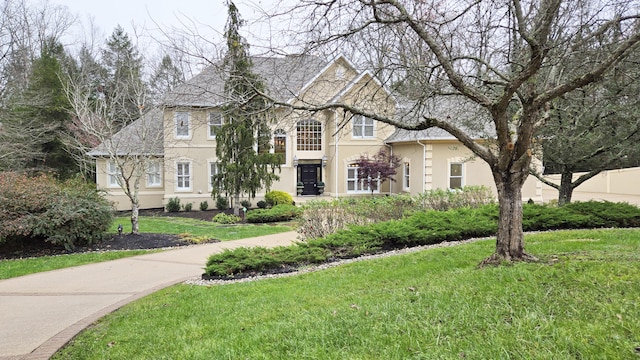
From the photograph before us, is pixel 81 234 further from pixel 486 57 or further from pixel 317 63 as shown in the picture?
pixel 486 57

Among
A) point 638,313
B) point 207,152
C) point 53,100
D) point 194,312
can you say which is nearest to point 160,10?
point 194,312

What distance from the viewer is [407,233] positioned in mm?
9312

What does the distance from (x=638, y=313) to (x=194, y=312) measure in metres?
4.98

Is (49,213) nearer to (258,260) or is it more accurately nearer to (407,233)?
(258,260)

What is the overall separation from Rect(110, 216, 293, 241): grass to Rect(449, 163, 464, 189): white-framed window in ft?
31.3

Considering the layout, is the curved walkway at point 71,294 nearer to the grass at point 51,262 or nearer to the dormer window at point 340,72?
the grass at point 51,262

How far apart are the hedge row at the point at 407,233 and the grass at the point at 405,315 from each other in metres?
1.04

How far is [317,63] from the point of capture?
23.5ft

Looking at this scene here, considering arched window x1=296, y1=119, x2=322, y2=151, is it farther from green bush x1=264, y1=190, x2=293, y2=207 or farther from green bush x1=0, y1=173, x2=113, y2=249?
green bush x1=0, y1=173, x2=113, y2=249

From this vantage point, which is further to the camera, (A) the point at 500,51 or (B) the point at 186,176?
(B) the point at 186,176

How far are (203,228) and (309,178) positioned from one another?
9301 mm

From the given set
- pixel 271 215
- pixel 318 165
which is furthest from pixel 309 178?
pixel 271 215

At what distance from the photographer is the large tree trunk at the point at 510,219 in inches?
242

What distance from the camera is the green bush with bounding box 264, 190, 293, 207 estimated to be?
22.0m
